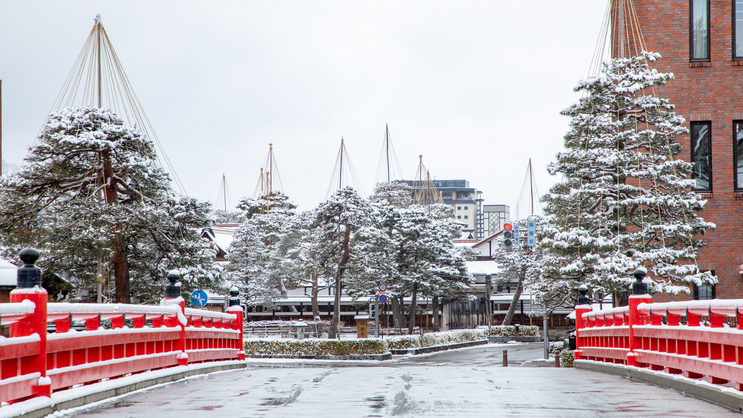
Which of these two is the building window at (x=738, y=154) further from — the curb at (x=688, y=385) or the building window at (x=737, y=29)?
the curb at (x=688, y=385)

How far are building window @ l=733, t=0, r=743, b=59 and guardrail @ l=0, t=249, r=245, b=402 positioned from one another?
19.3 metres

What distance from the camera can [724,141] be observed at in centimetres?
2320

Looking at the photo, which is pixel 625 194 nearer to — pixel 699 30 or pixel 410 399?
pixel 699 30

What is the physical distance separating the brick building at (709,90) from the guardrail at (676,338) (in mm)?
9944

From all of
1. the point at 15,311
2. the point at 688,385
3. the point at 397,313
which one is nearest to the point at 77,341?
the point at 15,311

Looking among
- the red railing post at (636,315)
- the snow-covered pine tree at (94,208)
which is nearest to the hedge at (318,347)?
the snow-covered pine tree at (94,208)

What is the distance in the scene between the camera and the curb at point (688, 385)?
7.17 meters

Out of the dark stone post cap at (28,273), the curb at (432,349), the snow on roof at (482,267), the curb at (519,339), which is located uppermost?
the snow on roof at (482,267)

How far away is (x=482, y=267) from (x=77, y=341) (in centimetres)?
5492

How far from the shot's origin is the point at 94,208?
22234 millimetres

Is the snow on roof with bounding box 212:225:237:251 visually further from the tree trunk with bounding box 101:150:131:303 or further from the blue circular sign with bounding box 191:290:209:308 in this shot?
the blue circular sign with bounding box 191:290:209:308

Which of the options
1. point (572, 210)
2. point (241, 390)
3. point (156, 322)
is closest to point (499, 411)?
point (241, 390)

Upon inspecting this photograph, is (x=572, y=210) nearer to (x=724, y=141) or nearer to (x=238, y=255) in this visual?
(x=724, y=141)

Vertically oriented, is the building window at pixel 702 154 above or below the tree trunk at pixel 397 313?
above
